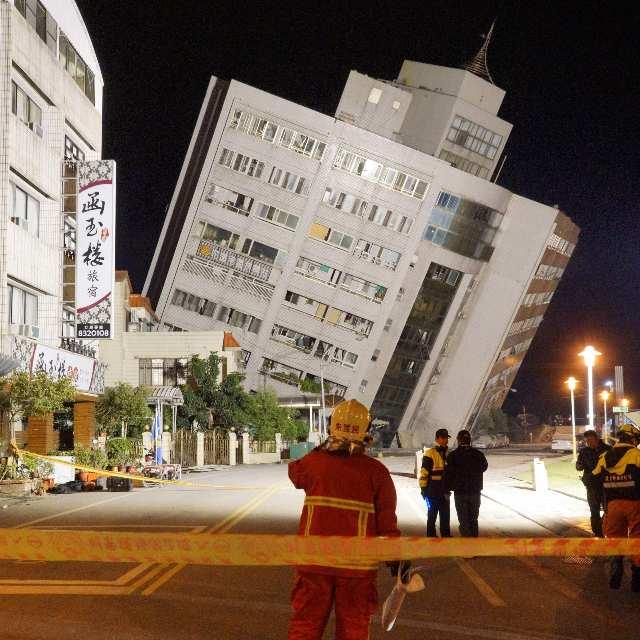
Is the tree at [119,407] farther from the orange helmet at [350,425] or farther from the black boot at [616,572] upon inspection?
the orange helmet at [350,425]

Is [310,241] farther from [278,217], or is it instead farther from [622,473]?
[622,473]

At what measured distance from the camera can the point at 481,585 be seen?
35.5 feet

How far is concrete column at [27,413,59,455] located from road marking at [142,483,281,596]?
27.9 ft

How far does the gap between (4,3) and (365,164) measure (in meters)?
56.1

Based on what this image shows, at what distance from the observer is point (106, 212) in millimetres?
34969

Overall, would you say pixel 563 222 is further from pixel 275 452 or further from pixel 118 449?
pixel 118 449

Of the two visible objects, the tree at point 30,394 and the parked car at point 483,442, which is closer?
the tree at point 30,394

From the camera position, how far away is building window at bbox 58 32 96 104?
1478 inches

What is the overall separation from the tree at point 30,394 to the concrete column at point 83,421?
35.0 ft

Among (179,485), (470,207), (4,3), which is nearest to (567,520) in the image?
(179,485)

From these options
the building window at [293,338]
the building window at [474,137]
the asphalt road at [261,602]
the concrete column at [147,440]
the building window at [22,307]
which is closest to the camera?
the asphalt road at [261,602]

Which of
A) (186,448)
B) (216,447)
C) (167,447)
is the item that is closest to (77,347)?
(167,447)

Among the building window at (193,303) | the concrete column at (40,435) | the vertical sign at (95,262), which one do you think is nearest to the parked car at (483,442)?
the building window at (193,303)

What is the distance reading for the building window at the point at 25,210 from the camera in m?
32.8
